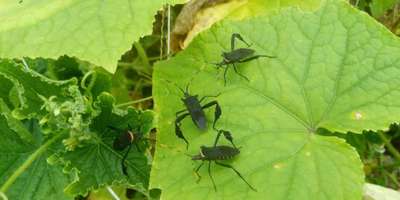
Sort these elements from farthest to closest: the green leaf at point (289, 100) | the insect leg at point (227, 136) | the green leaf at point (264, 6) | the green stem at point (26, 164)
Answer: the green leaf at point (264, 6) → the green stem at point (26, 164) → the insect leg at point (227, 136) → the green leaf at point (289, 100)

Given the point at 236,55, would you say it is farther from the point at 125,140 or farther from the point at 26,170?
the point at 26,170

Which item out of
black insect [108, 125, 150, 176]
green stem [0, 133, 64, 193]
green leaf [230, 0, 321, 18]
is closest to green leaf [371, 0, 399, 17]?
green leaf [230, 0, 321, 18]

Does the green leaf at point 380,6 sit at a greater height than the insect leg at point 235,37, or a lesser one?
lesser

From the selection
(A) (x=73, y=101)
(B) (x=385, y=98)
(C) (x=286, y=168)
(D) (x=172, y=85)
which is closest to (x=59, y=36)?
(A) (x=73, y=101)

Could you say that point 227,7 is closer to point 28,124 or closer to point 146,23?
point 146,23

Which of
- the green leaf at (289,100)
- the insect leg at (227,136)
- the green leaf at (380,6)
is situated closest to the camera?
the green leaf at (289,100)

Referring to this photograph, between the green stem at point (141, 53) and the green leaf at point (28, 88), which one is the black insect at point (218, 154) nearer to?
the green leaf at point (28, 88)

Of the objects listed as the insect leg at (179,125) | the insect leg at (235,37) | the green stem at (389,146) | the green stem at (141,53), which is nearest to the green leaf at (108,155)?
the insect leg at (179,125)
